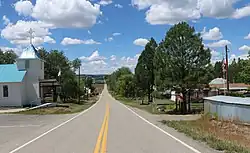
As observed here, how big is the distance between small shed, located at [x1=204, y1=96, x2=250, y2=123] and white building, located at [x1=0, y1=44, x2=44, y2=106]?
30.3 m

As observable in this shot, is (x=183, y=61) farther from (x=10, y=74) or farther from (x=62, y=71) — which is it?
(x=62, y=71)

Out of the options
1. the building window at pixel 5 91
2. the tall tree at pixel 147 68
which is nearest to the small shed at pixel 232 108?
the building window at pixel 5 91

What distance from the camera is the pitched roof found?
51.7m

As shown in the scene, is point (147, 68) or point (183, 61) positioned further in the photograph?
point (147, 68)

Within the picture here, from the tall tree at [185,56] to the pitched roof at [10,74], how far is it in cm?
2227

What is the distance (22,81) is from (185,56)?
78.4 feet

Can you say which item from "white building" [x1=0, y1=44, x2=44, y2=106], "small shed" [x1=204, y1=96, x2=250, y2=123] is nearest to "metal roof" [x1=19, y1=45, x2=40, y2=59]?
"white building" [x1=0, y1=44, x2=44, y2=106]

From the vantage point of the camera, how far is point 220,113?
28.7 metres

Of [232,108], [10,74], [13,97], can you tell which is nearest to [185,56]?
[232,108]

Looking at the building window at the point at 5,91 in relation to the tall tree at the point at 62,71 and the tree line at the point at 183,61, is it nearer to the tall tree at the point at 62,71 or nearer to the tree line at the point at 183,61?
the tree line at the point at 183,61

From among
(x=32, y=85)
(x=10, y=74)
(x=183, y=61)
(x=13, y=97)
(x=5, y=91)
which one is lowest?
(x=13, y=97)

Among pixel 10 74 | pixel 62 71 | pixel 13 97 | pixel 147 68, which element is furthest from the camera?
pixel 62 71

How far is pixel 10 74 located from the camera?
5334 cm

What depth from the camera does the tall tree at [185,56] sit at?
43562 mm
